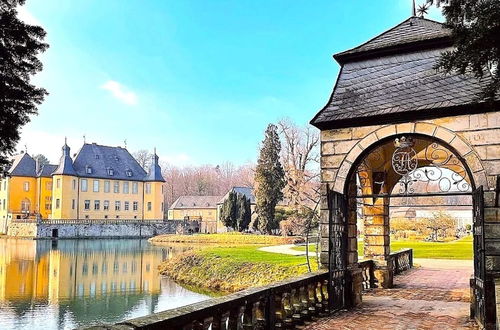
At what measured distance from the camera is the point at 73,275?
63.4 feet

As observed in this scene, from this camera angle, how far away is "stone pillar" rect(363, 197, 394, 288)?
10531mm

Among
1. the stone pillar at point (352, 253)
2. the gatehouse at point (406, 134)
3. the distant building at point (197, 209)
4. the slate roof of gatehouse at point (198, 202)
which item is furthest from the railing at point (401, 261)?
the slate roof of gatehouse at point (198, 202)

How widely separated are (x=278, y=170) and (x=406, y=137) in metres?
30.0

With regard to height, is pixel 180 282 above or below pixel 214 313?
A: below

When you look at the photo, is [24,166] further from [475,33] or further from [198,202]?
[475,33]

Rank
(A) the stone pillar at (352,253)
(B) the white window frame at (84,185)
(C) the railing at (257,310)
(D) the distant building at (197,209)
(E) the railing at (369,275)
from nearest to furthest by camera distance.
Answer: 1. (C) the railing at (257,310)
2. (A) the stone pillar at (352,253)
3. (E) the railing at (369,275)
4. (B) the white window frame at (84,185)
5. (D) the distant building at (197,209)

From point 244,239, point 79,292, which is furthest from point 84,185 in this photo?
point 79,292

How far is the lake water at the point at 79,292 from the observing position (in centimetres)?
1206

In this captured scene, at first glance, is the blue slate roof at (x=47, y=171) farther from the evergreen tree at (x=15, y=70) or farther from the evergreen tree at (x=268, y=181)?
the evergreen tree at (x=15, y=70)

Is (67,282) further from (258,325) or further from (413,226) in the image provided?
(413,226)

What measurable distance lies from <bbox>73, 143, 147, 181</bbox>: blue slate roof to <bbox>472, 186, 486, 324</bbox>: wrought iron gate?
49.5 m

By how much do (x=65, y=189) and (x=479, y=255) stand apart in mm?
48830

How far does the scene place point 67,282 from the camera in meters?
17.5

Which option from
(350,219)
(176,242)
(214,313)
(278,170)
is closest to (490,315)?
(350,219)
